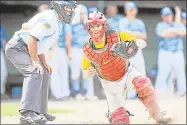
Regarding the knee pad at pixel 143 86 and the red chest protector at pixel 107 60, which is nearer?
the red chest protector at pixel 107 60

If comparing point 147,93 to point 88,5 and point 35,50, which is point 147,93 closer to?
point 35,50

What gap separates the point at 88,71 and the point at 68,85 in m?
2.75

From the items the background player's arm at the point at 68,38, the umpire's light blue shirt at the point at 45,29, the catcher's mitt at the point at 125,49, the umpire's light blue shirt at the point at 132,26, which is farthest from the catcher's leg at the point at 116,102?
the background player's arm at the point at 68,38

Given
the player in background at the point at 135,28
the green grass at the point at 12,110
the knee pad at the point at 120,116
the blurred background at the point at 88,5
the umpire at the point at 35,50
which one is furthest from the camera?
the blurred background at the point at 88,5

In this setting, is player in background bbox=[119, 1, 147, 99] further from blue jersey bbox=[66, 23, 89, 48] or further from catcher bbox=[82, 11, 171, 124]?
catcher bbox=[82, 11, 171, 124]

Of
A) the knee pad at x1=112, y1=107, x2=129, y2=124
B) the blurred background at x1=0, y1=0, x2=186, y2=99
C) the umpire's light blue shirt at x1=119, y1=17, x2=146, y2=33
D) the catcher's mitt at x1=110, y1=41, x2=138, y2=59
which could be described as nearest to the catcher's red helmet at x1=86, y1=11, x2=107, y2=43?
the catcher's mitt at x1=110, y1=41, x2=138, y2=59

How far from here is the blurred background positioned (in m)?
7.50

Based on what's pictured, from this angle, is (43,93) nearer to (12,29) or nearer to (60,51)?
(60,51)

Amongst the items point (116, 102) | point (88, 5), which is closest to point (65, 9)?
point (116, 102)

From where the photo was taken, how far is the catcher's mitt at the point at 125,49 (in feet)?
14.4

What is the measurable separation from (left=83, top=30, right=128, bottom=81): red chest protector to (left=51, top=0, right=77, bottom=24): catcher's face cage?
10.8 inches

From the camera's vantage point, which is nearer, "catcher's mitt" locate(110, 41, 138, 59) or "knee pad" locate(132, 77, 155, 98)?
"catcher's mitt" locate(110, 41, 138, 59)

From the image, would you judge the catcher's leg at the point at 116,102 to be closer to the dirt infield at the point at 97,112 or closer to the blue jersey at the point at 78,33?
the dirt infield at the point at 97,112

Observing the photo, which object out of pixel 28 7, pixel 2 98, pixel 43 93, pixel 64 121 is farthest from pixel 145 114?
pixel 28 7
